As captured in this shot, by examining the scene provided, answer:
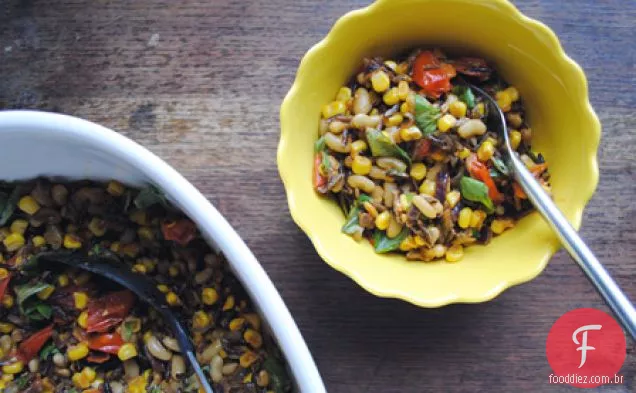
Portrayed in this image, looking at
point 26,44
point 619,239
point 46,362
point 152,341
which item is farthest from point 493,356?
point 26,44

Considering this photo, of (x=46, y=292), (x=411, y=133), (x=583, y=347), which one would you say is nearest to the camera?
(x=411, y=133)

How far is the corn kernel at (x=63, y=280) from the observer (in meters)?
1.37

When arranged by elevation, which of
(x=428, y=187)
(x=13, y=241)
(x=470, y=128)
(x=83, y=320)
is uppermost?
(x=470, y=128)

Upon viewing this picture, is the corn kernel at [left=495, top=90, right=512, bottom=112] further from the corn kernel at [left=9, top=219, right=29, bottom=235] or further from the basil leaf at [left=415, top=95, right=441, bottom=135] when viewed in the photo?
the corn kernel at [left=9, top=219, right=29, bottom=235]

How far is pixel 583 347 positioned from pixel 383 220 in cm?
55

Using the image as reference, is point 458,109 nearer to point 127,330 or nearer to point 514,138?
point 514,138

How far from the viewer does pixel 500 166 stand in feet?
4.22

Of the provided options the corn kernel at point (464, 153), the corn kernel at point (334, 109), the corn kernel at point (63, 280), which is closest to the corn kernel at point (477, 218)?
the corn kernel at point (464, 153)

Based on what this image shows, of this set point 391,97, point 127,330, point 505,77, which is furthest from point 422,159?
point 127,330

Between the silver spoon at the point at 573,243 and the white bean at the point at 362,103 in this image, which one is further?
the white bean at the point at 362,103

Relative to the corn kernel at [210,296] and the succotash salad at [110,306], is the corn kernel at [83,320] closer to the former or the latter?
the succotash salad at [110,306]

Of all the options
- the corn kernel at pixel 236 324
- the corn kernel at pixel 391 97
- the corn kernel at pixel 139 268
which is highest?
the corn kernel at pixel 391 97

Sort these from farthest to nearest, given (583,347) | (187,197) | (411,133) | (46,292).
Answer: (583,347) < (46,292) < (411,133) < (187,197)

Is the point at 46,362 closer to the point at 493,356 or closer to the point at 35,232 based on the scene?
the point at 35,232
